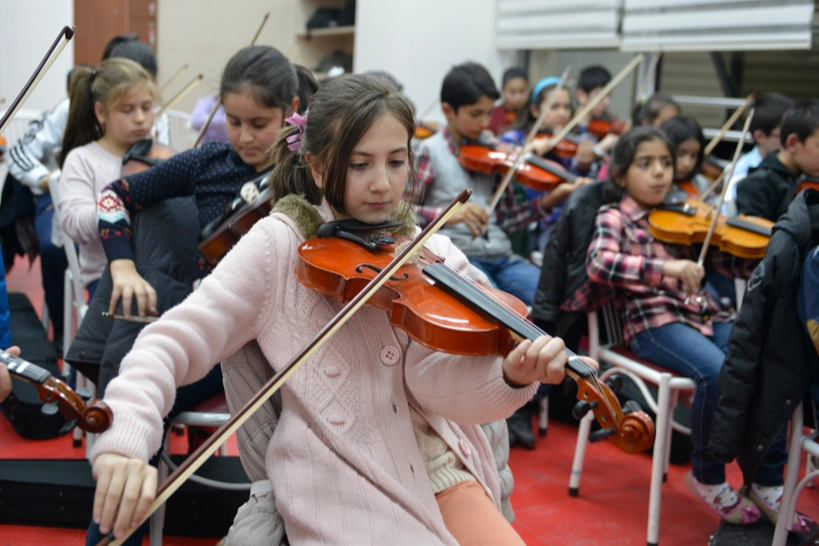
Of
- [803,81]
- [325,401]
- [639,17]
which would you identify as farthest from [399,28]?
[325,401]

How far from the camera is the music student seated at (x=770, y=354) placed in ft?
5.39

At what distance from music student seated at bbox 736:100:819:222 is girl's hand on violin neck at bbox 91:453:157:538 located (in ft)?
7.10

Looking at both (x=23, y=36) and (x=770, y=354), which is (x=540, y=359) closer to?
(x=770, y=354)

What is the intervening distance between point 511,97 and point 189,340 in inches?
154

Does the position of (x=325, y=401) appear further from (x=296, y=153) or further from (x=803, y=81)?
(x=803, y=81)

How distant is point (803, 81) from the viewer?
4910mm

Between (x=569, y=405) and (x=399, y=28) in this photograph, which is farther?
(x=399, y=28)

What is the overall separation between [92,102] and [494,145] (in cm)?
134

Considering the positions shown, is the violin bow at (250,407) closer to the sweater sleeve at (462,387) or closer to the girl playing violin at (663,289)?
the sweater sleeve at (462,387)

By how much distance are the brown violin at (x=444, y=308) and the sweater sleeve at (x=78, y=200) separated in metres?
0.99

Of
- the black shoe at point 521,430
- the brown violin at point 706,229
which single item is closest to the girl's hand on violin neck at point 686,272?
the brown violin at point 706,229

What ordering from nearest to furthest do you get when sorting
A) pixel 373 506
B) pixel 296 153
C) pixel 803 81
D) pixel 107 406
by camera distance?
pixel 107 406
pixel 373 506
pixel 296 153
pixel 803 81

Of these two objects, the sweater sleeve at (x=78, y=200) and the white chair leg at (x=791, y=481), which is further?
the sweater sleeve at (x=78, y=200)

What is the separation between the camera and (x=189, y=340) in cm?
104
